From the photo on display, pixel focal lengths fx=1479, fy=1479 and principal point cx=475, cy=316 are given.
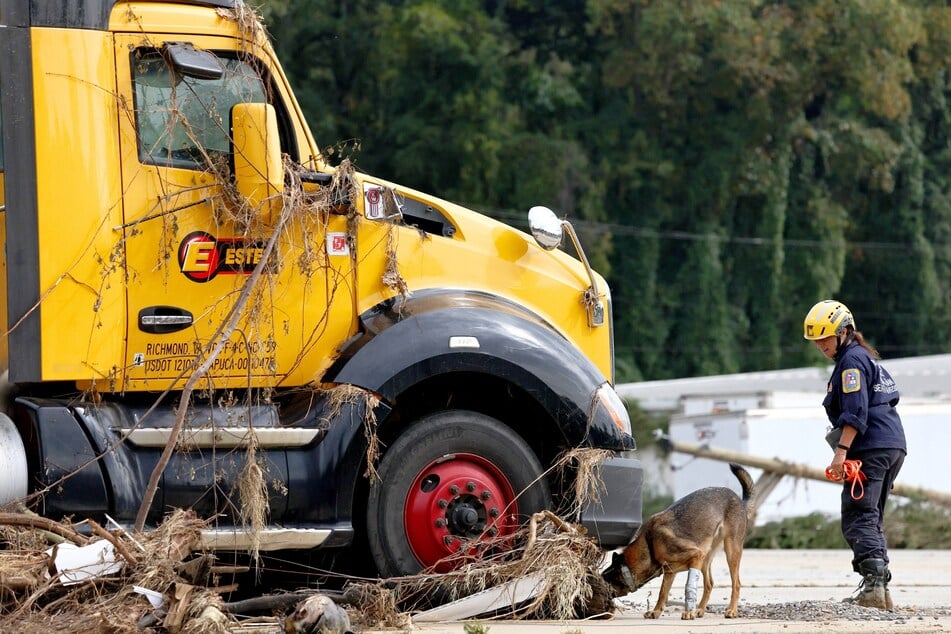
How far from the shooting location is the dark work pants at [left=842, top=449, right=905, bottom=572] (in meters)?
8.62

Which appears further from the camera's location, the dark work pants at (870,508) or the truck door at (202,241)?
the dark work pants at (870,508)

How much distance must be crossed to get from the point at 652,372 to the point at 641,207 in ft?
12.5

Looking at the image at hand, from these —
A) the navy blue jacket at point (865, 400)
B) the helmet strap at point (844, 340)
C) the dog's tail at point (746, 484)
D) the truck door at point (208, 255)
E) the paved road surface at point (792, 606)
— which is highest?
the truck door at point (208, 255)

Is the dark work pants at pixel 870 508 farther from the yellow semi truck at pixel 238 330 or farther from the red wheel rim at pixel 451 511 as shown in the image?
the red wheel rim at pixel 451 511

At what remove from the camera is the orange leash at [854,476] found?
28.5 feet

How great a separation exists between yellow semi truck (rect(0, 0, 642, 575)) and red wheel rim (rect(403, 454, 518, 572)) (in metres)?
0.01

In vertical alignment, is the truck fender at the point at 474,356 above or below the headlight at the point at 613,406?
above

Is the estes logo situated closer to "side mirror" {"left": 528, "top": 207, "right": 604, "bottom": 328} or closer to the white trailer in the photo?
"side mirror" {"left": 528, "top": 207, "right": 604, "bottom": 328}

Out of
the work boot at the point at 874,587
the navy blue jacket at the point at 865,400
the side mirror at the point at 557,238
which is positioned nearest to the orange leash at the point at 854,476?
the navy blue jacket at the point at 865,400

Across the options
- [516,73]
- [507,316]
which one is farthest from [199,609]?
[516,73]

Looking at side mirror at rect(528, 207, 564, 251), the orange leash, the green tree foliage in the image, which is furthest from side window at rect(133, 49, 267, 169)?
the green tree foliage

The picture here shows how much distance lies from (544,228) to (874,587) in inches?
110

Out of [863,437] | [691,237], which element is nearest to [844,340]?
[863,437]

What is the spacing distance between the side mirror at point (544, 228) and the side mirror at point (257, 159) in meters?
1.50
